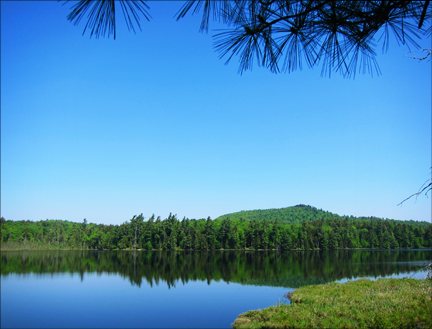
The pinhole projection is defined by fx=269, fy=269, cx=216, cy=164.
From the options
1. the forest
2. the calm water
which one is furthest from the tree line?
the calm water

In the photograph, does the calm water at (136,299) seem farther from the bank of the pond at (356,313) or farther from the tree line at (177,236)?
the tree line at (177,236)

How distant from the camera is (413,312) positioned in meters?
12.3

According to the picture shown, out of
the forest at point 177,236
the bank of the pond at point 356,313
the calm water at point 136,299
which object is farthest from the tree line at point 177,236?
the bank of the pond at point 356,313

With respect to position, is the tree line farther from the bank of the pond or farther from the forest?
the bank of the pond

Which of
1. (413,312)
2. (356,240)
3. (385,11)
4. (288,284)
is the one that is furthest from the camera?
(356,240)

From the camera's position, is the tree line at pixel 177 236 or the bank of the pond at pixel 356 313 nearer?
the bank of the pond at pixel 356 313

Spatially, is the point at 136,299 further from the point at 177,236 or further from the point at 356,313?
the point at 177,236

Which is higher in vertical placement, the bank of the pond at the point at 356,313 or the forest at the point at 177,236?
the bank of the pond at the point at 356,313

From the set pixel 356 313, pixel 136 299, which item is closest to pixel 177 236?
pixel 136 299

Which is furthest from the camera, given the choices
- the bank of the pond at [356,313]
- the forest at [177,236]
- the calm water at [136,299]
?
the forest at [177,236]

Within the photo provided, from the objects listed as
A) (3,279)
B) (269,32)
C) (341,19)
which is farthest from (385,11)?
(3,279)

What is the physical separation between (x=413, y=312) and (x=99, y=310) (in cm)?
1992

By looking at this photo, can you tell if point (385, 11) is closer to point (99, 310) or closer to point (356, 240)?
point (99, 310)

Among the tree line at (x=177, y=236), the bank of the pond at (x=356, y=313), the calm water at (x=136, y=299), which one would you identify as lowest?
the tree line at (x=177, y=236)
